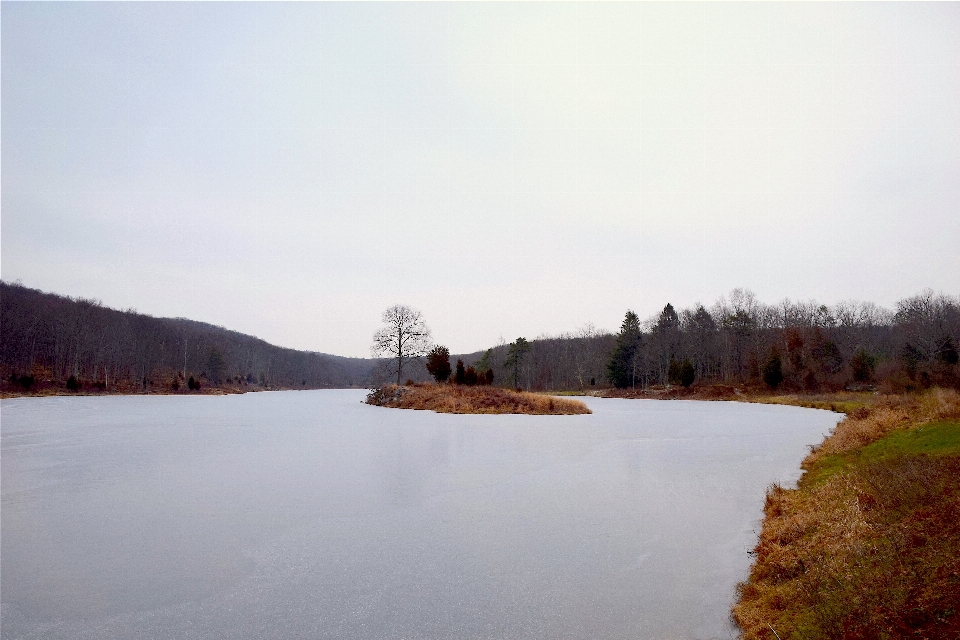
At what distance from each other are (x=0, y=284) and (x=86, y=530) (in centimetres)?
13613

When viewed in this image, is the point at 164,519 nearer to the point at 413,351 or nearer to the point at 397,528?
the point at 397,528

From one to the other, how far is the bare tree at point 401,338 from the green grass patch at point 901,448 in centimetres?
4117

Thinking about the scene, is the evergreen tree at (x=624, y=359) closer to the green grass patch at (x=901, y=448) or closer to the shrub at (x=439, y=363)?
the shrub at (x=439, y=363)

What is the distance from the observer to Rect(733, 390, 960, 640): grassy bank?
4.04 metres

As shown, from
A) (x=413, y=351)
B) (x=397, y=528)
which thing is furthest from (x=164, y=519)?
(x=413, y=351)

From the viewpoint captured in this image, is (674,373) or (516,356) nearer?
(674,373)

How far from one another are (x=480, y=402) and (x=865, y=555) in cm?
2997

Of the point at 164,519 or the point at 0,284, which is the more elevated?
the point at 0,284

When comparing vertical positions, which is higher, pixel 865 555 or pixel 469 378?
pixel 469 378

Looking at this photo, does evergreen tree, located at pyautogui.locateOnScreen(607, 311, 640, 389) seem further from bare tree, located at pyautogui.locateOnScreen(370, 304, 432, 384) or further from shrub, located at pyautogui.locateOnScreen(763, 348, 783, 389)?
bare tree, located at pyautogui.locateOnScreen(370, 304, 432, 384)

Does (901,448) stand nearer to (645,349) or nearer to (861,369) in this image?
(861,369)

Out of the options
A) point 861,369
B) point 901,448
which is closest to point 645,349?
point 861,369

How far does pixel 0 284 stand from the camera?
104 m

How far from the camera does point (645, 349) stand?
75.0 meters
